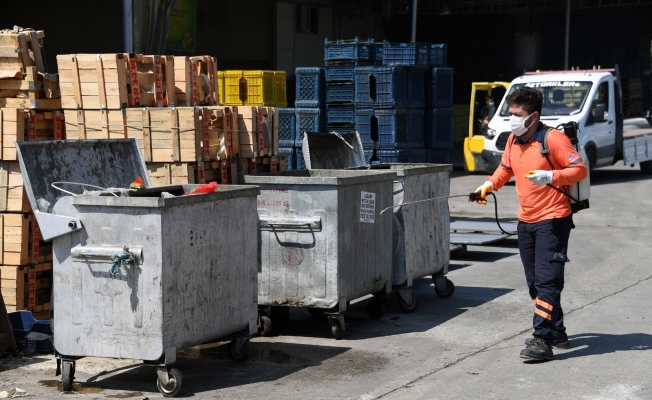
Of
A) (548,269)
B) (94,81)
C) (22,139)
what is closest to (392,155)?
(94,81)

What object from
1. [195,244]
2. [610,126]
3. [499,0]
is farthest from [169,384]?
[499,0]

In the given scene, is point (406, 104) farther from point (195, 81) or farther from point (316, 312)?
point (316, 312)

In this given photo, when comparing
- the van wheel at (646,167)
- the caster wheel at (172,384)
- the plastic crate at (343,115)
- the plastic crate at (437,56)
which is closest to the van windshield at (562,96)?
the van wheel at (646,167)

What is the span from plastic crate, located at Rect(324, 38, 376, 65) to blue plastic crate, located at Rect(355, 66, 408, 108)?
37 cm

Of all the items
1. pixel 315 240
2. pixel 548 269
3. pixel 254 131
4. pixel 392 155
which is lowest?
pixel 548 269

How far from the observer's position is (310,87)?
16.7 meters

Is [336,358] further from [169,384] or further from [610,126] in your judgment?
[610,126]

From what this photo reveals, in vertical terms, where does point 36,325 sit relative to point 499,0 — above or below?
below

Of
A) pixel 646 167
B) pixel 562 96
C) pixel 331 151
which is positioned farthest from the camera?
pixel 646 167

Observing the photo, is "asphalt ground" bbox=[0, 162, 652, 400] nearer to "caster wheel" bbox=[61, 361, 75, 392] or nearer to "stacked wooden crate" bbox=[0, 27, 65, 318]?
"caster wheel" bbox=[61, 361, 75, 392]

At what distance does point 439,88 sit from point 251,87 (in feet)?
10.3

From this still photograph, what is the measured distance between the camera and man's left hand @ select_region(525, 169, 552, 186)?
294 inches

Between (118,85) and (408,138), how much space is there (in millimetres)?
7767

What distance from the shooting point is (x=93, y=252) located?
675 centimetres
